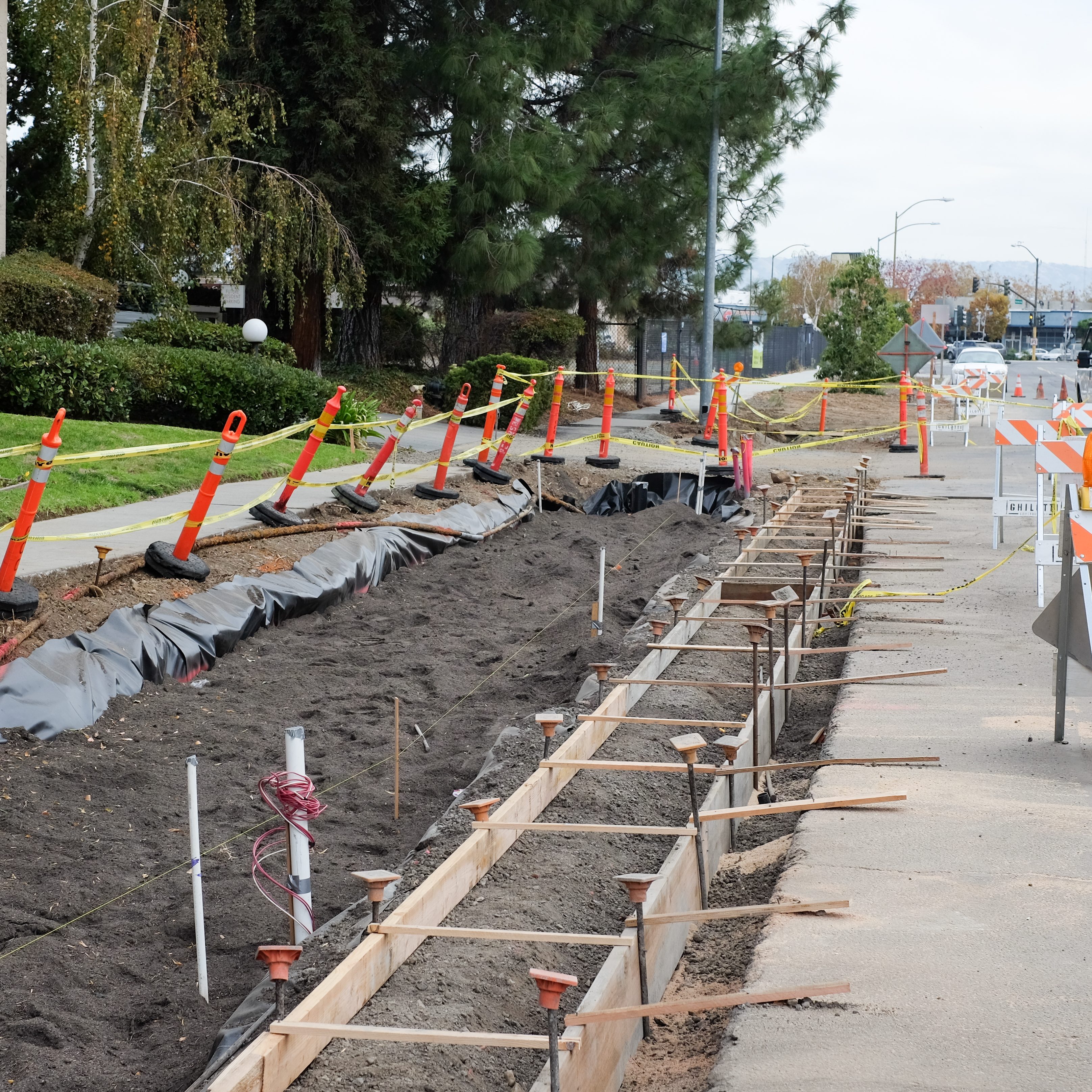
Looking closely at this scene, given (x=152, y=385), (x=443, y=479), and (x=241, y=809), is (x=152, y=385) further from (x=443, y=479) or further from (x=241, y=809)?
(x=241, y=809)

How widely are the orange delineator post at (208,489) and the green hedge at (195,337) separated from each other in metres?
10.6

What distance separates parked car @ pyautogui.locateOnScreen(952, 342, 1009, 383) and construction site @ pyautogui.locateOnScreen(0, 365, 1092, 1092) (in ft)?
89.6

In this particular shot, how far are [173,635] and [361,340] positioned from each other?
21.0 metres

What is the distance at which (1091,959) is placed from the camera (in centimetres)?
419

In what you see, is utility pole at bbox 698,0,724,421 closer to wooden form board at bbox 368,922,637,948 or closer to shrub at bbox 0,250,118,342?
shrub at bbox 0,250,118,342

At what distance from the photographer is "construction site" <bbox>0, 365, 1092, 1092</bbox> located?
3766mm

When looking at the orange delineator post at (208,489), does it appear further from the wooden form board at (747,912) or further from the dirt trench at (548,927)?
the wooden form board at (747,912)

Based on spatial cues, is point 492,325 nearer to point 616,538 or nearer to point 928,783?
point 616,538

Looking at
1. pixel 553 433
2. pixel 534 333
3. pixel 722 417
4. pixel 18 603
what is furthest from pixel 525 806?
pixel 534 333

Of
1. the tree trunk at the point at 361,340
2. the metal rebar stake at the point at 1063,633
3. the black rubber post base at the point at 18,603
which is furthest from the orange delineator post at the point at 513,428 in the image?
the tree trunk at the point at 361,340

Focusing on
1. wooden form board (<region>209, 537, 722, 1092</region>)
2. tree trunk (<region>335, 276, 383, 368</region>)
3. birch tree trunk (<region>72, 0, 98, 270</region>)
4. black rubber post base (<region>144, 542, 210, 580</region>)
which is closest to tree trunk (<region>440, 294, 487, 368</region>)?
tree trunk (<region>335, 276, 383, 368</region>)

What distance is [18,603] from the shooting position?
7.64m

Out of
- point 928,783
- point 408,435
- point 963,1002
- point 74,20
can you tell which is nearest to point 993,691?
point 928,783

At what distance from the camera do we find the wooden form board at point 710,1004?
3.39m
